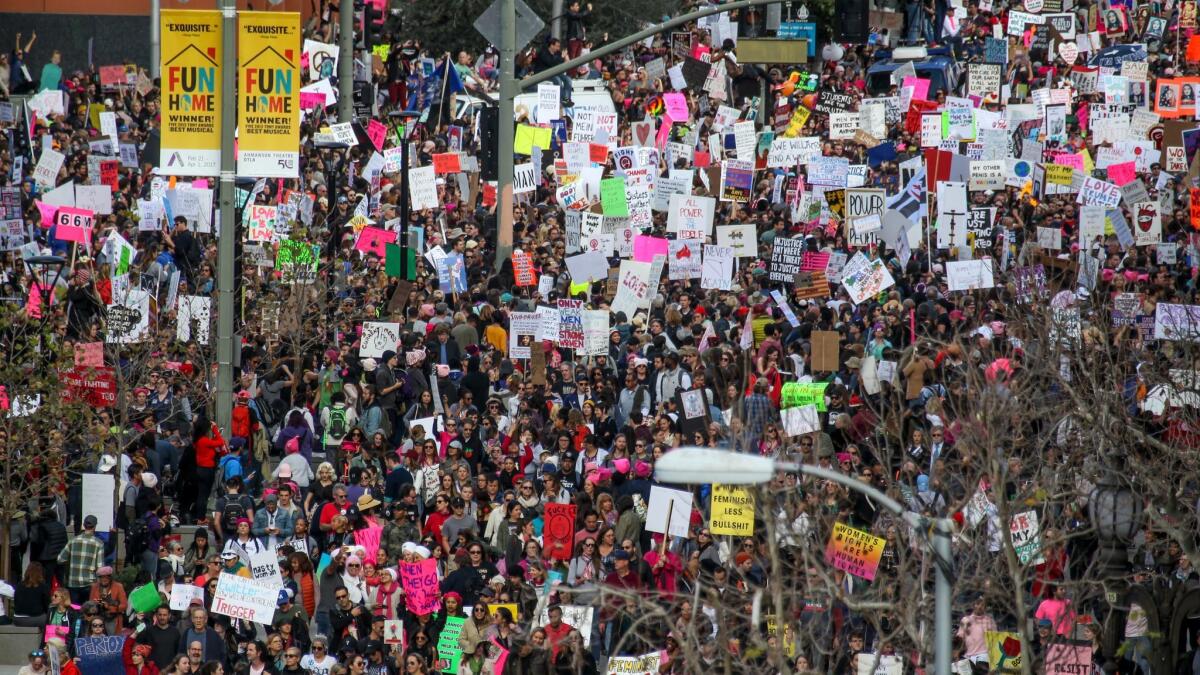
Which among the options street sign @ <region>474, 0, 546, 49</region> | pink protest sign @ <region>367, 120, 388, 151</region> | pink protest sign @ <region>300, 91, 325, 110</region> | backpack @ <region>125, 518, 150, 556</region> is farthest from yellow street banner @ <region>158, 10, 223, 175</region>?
pink protest sign @ <region>300, 91, 325, 110</region>

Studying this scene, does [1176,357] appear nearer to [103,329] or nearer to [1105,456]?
[1105,456]

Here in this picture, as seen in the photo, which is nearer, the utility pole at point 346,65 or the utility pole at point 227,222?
the utility pole at point 227,222

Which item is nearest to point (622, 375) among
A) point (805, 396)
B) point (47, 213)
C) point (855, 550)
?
point (805, 396)

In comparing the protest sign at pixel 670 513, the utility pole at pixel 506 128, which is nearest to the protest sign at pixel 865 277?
the utility pole at pixel 506 128

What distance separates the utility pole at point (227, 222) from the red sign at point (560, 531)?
3450 millimetres

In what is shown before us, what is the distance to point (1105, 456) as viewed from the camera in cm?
1811

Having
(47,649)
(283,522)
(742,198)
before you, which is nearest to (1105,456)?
(283,522)

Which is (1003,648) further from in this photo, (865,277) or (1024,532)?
(865,277)

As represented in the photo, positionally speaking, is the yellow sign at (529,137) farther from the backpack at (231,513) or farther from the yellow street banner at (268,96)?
the backpack at (231,513)

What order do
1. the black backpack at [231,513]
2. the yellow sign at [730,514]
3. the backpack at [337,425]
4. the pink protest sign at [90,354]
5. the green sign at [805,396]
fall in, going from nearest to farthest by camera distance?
1. the yellow sign at [730,514]
2. the black backpack at [231,513]
3. the green sign at [805,396]
4. the pink protest sign at [90,354]
5. the backpack at [337,425]

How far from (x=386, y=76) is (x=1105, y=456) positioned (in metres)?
23.0

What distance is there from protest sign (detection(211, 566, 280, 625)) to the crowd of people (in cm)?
4

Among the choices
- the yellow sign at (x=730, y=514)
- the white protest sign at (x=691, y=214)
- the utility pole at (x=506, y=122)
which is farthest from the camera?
the white protest sign at (x=691, y=214)

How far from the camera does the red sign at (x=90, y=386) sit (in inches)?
910
